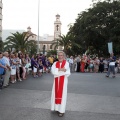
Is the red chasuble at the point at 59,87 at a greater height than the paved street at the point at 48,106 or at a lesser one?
greater

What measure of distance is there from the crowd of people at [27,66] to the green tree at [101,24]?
664 inches

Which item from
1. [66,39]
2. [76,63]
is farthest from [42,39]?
[76,63]

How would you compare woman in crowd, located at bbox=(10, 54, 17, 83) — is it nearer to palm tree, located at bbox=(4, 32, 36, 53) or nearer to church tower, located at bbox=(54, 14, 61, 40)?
palm tree, located at bbox=(4, 32, 36, 53)

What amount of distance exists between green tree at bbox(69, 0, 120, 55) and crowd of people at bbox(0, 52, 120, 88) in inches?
664

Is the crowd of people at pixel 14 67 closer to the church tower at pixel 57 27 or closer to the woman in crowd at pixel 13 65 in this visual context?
the woman in crowd at pixel 13 65

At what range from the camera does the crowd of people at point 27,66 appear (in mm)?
12156

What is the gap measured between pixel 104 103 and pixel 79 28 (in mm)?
37644

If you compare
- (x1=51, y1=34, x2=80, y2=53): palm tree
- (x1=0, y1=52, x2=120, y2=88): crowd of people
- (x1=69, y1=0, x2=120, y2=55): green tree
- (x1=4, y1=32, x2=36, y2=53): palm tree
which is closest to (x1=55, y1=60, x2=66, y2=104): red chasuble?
(x1=0, y1=52, x2=120, y2=88): crowd of people

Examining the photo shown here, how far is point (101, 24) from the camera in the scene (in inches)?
1724

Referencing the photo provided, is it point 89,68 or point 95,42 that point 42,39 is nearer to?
point 95,42

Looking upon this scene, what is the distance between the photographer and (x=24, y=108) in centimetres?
778

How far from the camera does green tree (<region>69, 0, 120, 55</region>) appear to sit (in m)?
42.4

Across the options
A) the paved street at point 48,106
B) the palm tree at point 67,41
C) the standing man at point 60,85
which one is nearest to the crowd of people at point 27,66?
the paved street at point 48,106

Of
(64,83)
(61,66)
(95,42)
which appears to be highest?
(95,42)
